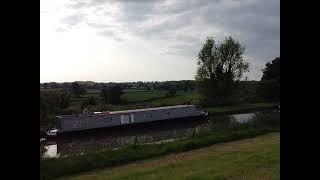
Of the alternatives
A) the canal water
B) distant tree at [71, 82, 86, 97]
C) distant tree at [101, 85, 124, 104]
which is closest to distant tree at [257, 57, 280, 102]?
the canal water

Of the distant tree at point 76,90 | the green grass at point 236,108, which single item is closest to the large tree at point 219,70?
the green grass at point 236,108

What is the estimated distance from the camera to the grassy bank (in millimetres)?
12945

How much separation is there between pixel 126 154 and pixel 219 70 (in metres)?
19.9

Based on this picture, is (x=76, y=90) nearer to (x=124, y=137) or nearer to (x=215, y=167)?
(x=124, y=137)

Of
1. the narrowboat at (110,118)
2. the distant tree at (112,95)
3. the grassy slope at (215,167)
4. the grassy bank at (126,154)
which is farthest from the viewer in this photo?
the distant tree at (112,95)

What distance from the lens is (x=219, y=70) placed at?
110 ft

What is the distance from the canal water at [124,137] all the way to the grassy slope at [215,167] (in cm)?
337

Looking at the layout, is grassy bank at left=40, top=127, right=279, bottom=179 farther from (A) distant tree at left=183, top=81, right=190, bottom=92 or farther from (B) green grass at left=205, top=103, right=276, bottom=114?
(A) distant tree at left=183, top=81, right=190, bottom=92

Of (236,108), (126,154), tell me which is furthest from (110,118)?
(236,108)

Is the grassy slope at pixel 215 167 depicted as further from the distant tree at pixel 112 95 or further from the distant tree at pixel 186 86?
the distant tree at pixel 186 86

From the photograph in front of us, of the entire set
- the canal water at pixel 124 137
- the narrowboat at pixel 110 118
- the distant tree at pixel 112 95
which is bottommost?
the canal water at pixel 124 137

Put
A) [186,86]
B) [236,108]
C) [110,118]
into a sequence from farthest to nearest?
[186,86], [236,108], [110,118]

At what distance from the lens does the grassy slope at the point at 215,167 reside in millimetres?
9881
